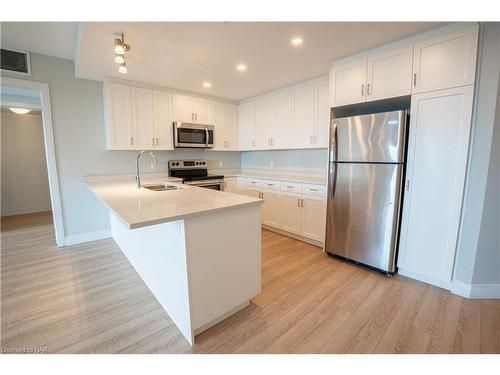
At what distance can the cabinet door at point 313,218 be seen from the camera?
3064 mm

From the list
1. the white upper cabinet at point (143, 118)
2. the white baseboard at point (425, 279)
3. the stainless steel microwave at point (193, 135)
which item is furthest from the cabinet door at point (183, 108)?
the white baseboard at point (425, 279)

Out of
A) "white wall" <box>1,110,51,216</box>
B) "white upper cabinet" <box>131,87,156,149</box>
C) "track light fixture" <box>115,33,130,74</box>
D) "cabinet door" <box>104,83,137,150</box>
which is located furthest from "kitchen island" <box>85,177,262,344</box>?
"white wall" <box>1,110,51,216</box>

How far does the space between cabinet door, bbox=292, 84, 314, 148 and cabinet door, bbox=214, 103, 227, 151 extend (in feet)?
4.80

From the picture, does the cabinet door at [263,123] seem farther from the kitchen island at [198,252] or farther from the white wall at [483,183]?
the white wall at [483,183]

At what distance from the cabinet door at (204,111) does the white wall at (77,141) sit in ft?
4.54

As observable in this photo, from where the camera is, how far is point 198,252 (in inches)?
59.2

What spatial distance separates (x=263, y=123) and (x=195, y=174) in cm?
158

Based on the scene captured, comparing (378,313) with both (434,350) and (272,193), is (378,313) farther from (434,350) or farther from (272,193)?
(272,193)

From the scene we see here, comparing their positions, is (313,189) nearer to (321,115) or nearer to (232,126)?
(321,115)

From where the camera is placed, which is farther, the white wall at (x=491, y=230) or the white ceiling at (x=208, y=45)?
the white ceiling at (x=208, y=45)

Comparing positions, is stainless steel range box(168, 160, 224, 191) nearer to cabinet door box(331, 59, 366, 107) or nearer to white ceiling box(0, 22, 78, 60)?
white ceiling box(0, 22, 78, 60)

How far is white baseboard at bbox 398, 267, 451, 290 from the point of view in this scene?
214cm

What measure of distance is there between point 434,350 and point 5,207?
7.46 metres
